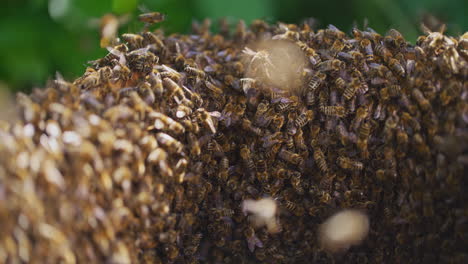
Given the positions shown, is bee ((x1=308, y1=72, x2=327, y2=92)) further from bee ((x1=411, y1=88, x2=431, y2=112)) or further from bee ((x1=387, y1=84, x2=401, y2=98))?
bee ((x1=411, y1=88, x2=431, y2=112))

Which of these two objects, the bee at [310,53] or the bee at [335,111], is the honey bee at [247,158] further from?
the bee at [310,53]

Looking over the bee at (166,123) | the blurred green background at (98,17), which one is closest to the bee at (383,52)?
the bee at (166,123)

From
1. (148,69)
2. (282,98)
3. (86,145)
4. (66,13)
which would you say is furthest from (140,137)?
(66,13)

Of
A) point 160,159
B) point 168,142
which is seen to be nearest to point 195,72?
point 168,142

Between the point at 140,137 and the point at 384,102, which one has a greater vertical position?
the point at 384,102

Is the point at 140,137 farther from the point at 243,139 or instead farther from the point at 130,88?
the point at 243,139
